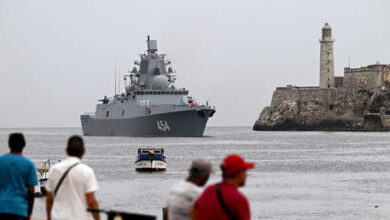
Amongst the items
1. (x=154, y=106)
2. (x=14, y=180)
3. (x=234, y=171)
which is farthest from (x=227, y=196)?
(x=154, y=106)

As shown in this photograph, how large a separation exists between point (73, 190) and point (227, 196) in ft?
5.96

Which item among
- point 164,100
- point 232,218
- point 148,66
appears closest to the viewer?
point 232,218

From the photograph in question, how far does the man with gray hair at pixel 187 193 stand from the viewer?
284 inches

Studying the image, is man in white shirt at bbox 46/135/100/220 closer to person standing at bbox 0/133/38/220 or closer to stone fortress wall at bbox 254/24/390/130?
person standing at bbox 0/133/38/220

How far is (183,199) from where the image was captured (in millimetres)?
7340

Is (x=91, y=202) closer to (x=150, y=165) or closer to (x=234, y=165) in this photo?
(x=234, y=165)

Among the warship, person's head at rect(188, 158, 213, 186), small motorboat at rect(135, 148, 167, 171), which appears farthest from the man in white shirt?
the warship

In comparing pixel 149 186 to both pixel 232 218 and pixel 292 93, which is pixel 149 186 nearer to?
pixel 232 218

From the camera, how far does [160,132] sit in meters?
84.2

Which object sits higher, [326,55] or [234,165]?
[326,55]

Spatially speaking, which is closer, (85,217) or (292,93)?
(85,217)

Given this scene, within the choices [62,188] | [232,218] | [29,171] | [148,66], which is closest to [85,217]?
[62,188]

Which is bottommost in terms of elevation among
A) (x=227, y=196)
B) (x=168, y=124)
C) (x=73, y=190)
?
(x=168, y=124)

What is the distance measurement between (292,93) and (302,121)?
4.35 meters
